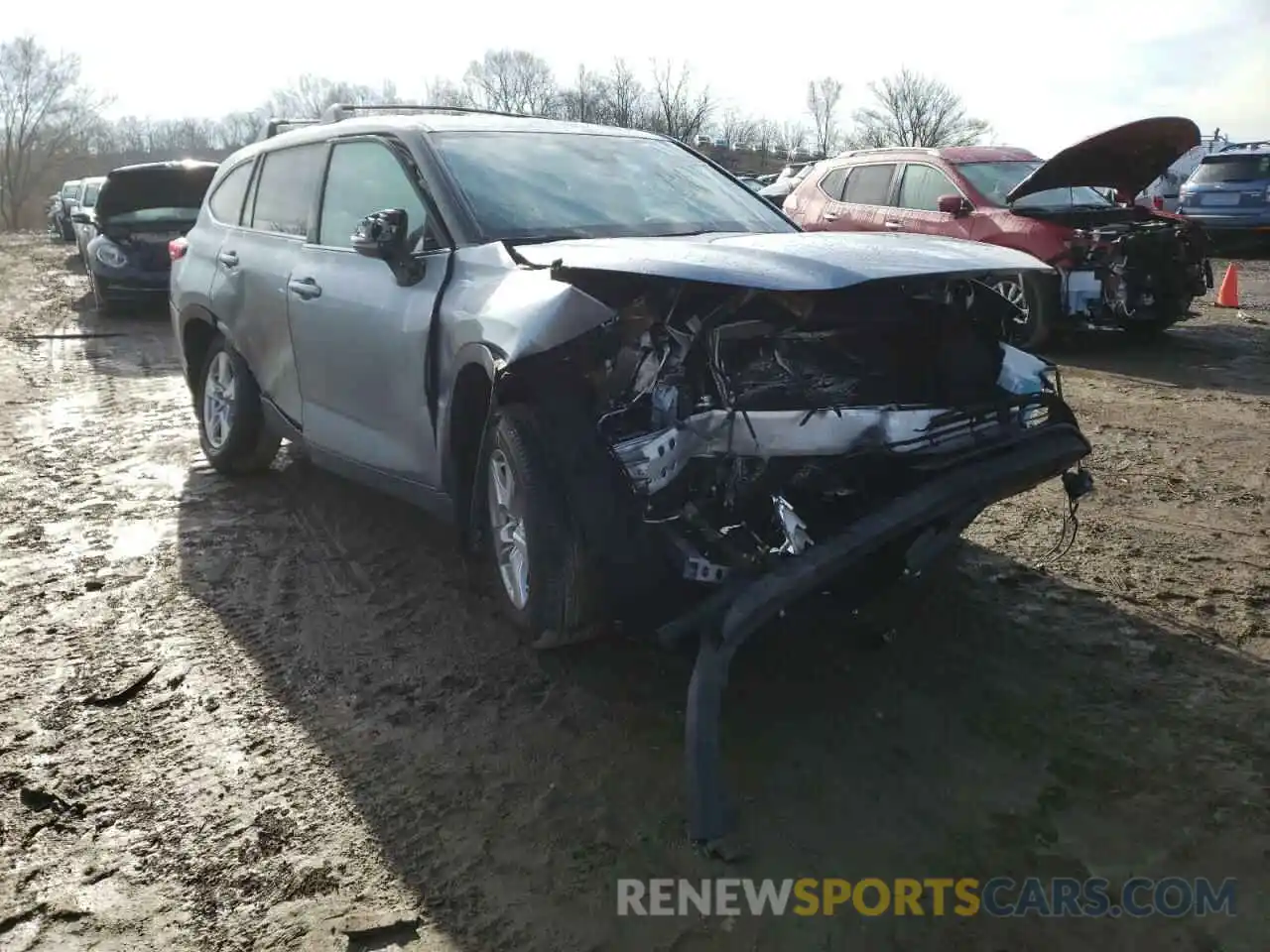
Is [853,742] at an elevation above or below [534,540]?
below

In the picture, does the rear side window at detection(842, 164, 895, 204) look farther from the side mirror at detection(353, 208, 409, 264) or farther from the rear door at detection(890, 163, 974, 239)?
the side mirror at detection(353, 208, 409, 264)

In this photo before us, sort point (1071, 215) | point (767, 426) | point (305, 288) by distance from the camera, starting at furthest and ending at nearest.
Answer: point (1071, 215) → point (305, 288) → point (767, 426)

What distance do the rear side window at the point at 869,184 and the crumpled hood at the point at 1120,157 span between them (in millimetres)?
2472

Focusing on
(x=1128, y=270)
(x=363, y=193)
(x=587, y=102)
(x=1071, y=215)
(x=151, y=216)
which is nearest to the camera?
(x=363, y=193)

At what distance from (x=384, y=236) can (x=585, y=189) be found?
84 centimetres

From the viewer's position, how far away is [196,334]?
610 centimetres

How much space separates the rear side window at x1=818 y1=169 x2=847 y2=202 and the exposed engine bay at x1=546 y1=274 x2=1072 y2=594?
8.12 metres

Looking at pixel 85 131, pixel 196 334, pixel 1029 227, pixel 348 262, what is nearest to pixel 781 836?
pixel 348 262

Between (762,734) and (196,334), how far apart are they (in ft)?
14.2

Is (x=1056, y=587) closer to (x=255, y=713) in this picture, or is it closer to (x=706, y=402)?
(x=706, y=402)

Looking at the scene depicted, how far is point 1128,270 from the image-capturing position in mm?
9047

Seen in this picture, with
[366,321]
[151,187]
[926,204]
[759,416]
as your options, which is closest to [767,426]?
[759,416]

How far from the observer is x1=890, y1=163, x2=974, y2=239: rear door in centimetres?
988

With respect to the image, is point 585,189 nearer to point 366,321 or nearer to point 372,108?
point 366,321
